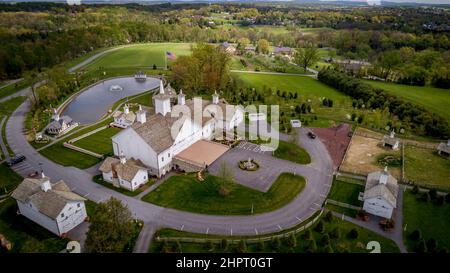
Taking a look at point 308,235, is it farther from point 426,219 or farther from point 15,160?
point 15,160

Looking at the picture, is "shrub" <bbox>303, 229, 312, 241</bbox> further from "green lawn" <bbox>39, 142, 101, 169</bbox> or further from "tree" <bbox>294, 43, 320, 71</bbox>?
"tree" <bbox>294, 43, 320, 71</bbox>

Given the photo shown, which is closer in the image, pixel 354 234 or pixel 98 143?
pixel 354 234

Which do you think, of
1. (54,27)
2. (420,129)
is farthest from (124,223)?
(54,27)

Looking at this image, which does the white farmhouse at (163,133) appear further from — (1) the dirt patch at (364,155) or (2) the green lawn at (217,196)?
(1) the dirt patch at (364,155)

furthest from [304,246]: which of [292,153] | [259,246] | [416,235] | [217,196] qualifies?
[292,153]

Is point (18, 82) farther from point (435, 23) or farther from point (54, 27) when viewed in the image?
point (435, 23)

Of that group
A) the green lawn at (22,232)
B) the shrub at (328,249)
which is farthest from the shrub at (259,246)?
the green lawn at (22,232)
